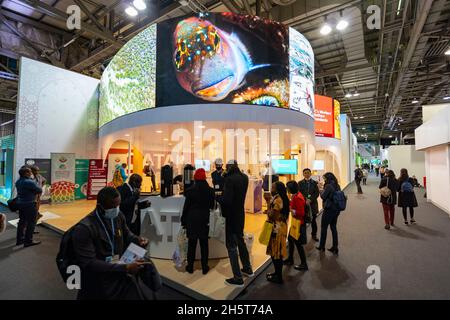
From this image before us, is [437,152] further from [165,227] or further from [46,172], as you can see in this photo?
[46,172]

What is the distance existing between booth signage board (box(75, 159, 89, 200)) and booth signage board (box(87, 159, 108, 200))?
280mm

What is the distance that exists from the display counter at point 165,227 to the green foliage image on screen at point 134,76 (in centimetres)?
333

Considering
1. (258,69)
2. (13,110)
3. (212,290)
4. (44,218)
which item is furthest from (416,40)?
(13,110)

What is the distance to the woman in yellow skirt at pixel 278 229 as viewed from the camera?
2.65m

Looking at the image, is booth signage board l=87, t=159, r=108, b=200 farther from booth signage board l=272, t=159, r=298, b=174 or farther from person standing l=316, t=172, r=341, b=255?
person standing l=316, t=172, r=341, b=255

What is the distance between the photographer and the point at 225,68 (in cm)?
536

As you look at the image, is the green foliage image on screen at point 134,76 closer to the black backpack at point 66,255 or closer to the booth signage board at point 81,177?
the booth signage board at point 81,177

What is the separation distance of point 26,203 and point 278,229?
173 inches

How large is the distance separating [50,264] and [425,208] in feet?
34.1

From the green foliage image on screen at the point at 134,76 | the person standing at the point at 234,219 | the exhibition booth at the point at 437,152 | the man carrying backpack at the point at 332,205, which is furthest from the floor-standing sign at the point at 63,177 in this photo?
the exhibition booth at the point at 437,152

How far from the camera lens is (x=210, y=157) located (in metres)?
10.7

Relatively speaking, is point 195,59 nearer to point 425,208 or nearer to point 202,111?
point 202,111

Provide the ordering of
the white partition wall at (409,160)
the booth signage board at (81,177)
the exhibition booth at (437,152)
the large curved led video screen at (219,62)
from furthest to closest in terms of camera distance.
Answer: the white partition wall at (409,160)
the booth signage board at (81,177)
the exhibition booth at (437,152)
the large curved led video screen at (219,62)

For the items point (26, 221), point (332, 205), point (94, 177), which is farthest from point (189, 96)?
point (94, 177)
